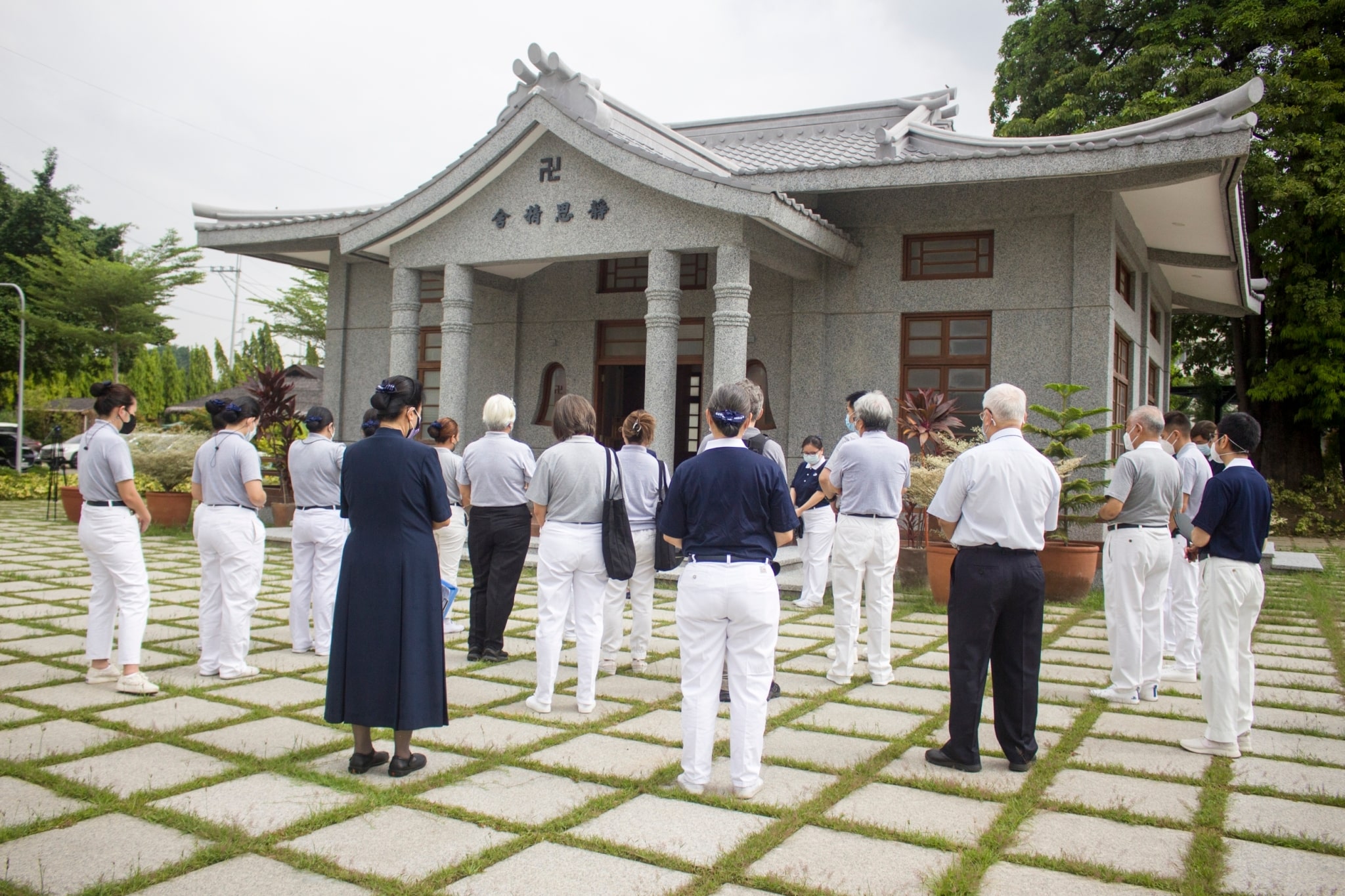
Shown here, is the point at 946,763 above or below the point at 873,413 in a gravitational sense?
below

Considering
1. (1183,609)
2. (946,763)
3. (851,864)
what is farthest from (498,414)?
(1183,609)

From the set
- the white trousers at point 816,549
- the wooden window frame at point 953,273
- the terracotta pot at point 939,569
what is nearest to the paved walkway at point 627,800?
the white trousers at point 816,549

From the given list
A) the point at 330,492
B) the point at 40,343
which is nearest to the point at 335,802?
the point at 330,492

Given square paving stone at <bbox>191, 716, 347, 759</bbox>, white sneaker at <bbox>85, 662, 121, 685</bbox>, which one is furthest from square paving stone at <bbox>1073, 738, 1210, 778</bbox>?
white sneaker at <bbox>85, 662, 121, 685</bbox>

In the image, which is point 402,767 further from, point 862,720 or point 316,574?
point 316,574

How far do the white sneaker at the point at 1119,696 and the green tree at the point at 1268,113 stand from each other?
48.2ft

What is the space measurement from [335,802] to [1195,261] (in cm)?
1525

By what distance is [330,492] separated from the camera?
7.15m

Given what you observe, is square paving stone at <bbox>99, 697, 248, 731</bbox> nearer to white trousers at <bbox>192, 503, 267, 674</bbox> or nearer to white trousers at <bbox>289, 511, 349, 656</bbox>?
white trousers at <bbox>192, 503, 267, 674</bbox>

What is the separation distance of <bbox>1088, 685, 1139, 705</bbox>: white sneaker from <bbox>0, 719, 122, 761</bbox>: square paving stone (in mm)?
5633

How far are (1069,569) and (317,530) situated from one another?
718cm

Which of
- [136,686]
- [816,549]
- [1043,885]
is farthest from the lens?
[816,549]

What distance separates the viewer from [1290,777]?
4.75 m

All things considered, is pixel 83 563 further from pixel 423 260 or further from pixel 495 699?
pixel 495 699
